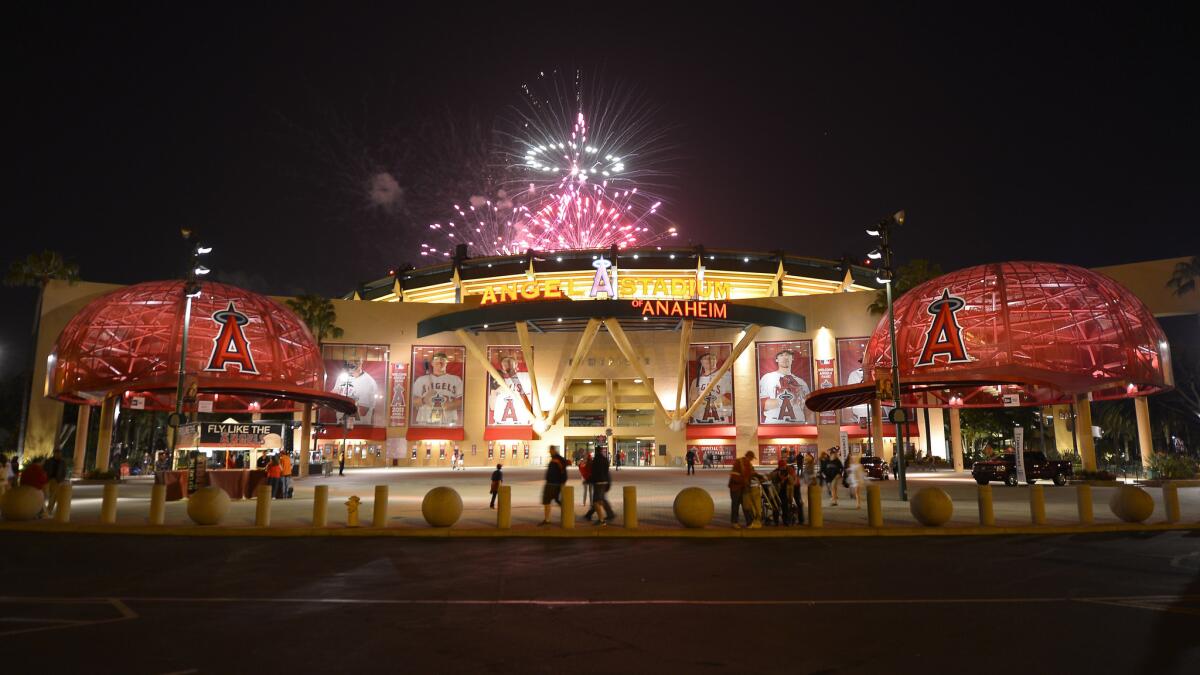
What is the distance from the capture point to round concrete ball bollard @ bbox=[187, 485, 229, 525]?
53.6 ft

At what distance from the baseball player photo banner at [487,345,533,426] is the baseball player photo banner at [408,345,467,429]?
2.45 metres

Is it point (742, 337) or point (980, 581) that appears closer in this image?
point (980, 581)

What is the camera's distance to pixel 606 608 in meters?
8.29

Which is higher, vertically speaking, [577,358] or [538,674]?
[577,358]

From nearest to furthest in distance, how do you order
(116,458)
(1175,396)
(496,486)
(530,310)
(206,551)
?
(206,551)
(496,486)
(116,458)
(530,310)
(1175,396)

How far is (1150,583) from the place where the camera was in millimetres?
9672

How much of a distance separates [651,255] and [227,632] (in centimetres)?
5956

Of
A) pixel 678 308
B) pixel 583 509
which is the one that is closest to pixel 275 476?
pixel 583 509

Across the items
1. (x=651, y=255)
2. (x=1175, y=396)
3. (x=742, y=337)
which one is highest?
(x=651, y=255)

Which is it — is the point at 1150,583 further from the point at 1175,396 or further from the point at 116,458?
the point at 1175,396

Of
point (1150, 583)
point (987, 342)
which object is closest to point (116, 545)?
point (1150, 583)

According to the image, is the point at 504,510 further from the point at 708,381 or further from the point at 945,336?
the point at 708,381

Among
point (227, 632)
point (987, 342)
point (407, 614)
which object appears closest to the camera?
point (227, 632)

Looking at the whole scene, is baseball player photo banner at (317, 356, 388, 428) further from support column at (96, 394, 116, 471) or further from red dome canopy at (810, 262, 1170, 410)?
red dome canopy at (810, 262, 1170, 410)
